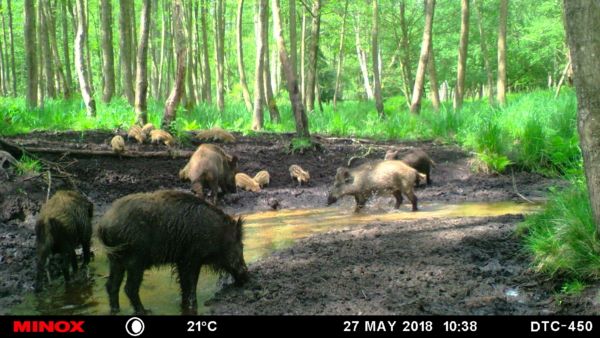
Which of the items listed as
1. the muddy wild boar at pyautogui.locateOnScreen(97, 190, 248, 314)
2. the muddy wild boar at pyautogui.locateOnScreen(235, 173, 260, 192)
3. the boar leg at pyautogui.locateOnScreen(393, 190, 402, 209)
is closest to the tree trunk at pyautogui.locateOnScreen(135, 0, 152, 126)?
the muddy wild boar at pyautogui.locateOnScreen(235, 173, 260, 192)

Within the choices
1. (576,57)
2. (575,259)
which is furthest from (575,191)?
(576,57)

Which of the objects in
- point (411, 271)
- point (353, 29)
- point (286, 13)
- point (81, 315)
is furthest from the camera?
point (353, 29)

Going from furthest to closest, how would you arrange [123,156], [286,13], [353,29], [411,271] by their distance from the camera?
[353,29], [286,13], [123,156], [411,271]

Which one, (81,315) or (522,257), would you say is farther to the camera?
(522,257)

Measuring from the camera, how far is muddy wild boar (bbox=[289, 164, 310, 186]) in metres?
12.1

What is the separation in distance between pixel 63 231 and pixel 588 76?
5116mm

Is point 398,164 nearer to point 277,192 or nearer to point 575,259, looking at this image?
point 277,192

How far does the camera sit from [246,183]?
11.5 metres

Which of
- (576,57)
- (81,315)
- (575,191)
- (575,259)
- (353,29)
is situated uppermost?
(353,29)

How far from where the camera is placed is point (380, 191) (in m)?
10.4

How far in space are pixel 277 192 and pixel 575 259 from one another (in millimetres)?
7454
